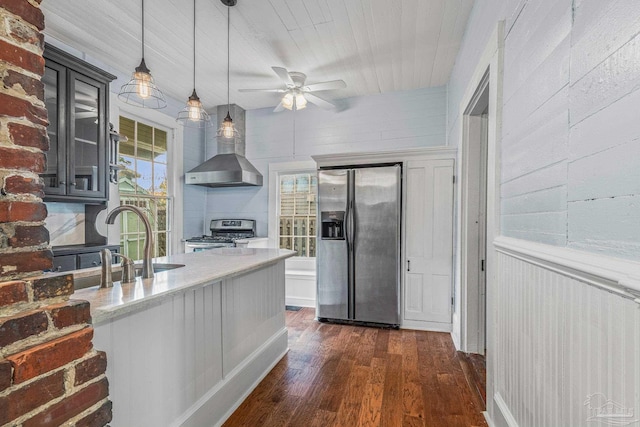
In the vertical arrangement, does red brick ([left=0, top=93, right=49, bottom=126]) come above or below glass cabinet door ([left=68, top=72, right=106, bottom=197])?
below

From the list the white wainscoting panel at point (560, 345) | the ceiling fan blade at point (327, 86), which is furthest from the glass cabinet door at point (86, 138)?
the white wainscoting panel at point (560, 345)

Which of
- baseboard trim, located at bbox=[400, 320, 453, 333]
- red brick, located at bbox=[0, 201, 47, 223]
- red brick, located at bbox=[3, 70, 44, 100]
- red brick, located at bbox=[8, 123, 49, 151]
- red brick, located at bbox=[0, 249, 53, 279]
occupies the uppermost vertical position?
red brick, located at bbox=[3, 70, 44, 100]

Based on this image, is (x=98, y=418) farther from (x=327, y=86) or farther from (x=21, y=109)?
(x=327, y=86)

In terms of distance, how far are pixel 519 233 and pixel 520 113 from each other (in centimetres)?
56

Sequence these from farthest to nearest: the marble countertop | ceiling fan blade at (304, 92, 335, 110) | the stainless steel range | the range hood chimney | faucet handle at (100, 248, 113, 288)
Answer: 1. the stainless steel range
2. the range hood chimney
3. ceiling fan blade at (304, 92, 335, 110)
4. faucet handle at (100, 248, 113, 288)
5. the marble countertop

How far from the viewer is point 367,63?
3.37 m

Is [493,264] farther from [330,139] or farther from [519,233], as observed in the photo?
[330,139]

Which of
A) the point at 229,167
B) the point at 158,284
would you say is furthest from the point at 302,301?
the point at 158,284

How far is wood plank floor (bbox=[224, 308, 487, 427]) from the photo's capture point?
192 centimetres

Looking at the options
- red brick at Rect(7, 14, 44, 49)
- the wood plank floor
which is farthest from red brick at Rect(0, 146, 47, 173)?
the wood plank floor

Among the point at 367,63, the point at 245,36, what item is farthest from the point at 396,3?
the point at 245,36

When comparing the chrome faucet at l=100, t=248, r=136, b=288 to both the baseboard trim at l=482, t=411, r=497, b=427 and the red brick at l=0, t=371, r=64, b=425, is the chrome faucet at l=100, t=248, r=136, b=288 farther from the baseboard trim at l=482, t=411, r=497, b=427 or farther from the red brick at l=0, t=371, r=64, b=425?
the baseboard trim at l=482, t=411, r=497, b=427

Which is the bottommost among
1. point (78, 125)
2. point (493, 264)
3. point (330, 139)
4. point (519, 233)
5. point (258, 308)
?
point (258, 308)

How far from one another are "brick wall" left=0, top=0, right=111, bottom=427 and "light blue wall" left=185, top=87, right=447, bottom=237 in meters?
3.60
